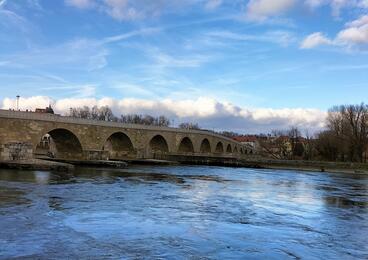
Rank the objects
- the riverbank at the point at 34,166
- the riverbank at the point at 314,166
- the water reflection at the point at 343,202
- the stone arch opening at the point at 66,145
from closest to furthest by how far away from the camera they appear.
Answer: the water reflection at the point at 343,202 → the riverbank at the point at 34,166 → the stone arch opening at the point at 66,145 → the riverbank at the point at 314,166

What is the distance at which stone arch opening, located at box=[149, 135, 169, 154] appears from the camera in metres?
59.7

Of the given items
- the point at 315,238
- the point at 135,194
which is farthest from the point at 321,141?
the point at 315,238

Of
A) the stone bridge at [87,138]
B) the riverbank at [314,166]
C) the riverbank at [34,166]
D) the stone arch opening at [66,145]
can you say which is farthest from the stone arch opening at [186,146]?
the riverbank at [34,166]

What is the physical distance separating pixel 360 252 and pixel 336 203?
9711mm

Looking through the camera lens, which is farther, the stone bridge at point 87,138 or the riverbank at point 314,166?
the riverbank at point 314,166

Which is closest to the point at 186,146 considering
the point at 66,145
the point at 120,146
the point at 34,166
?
the point at 120,146

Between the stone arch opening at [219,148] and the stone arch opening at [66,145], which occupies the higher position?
the stone arch opening at [219,148]

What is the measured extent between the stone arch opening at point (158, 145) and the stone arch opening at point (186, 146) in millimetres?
6667

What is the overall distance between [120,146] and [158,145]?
8.32m

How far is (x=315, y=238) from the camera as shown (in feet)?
37.1

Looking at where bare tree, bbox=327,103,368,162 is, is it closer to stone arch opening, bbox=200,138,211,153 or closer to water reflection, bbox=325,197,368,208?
stone arch opening, bbox=200,138,211,153

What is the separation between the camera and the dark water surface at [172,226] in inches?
366

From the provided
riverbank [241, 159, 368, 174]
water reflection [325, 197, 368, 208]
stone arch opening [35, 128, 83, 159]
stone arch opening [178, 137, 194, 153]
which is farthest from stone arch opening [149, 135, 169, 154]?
water reflection [325, 197, 368, 208]

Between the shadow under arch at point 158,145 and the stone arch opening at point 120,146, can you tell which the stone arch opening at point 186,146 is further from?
the stone arch opening at point 120,146
